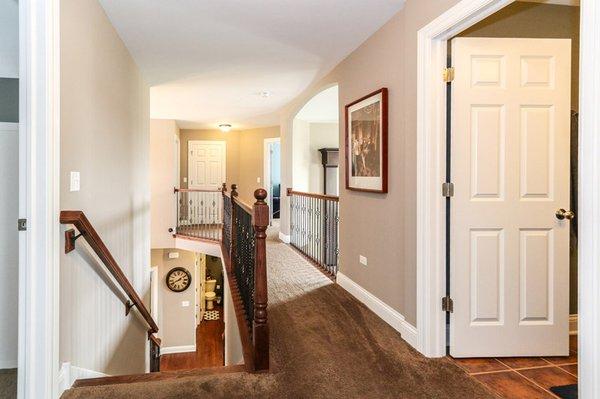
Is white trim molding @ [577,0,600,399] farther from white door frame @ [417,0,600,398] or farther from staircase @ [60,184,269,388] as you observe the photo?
staircase @ [60,184,269,388]

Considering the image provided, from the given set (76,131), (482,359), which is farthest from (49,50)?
(482,359)

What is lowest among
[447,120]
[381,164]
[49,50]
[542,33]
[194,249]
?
[194,249]

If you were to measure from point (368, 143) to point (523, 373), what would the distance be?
211 cm

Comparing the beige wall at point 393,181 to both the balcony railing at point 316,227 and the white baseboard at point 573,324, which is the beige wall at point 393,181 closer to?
the balcony railing at point 316,227

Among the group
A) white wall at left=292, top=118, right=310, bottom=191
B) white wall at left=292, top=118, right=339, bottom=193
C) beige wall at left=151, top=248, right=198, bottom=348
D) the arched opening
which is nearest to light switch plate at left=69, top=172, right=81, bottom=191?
white wall at left=292, top=118, right=310, bottom=191

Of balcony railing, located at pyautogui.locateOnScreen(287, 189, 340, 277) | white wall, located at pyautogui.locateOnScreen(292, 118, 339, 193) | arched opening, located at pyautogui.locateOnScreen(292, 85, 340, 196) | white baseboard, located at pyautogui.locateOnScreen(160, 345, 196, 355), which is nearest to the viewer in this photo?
balcony railing, located at pyautogui.locateOnScreen(287, 189, 340, 277)

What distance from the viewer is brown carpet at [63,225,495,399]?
2037 millimetres

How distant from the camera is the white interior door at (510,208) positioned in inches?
96.4

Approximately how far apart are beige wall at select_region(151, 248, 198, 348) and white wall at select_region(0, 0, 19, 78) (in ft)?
21.0

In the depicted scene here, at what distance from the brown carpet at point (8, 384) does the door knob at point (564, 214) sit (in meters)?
3.43

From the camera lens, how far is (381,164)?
10.4 feet

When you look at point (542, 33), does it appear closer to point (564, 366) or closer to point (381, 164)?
point (381, 164)

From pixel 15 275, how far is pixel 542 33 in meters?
4.09

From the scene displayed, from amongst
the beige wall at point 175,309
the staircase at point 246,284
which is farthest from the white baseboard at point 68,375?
the beige wall at point 175,309
